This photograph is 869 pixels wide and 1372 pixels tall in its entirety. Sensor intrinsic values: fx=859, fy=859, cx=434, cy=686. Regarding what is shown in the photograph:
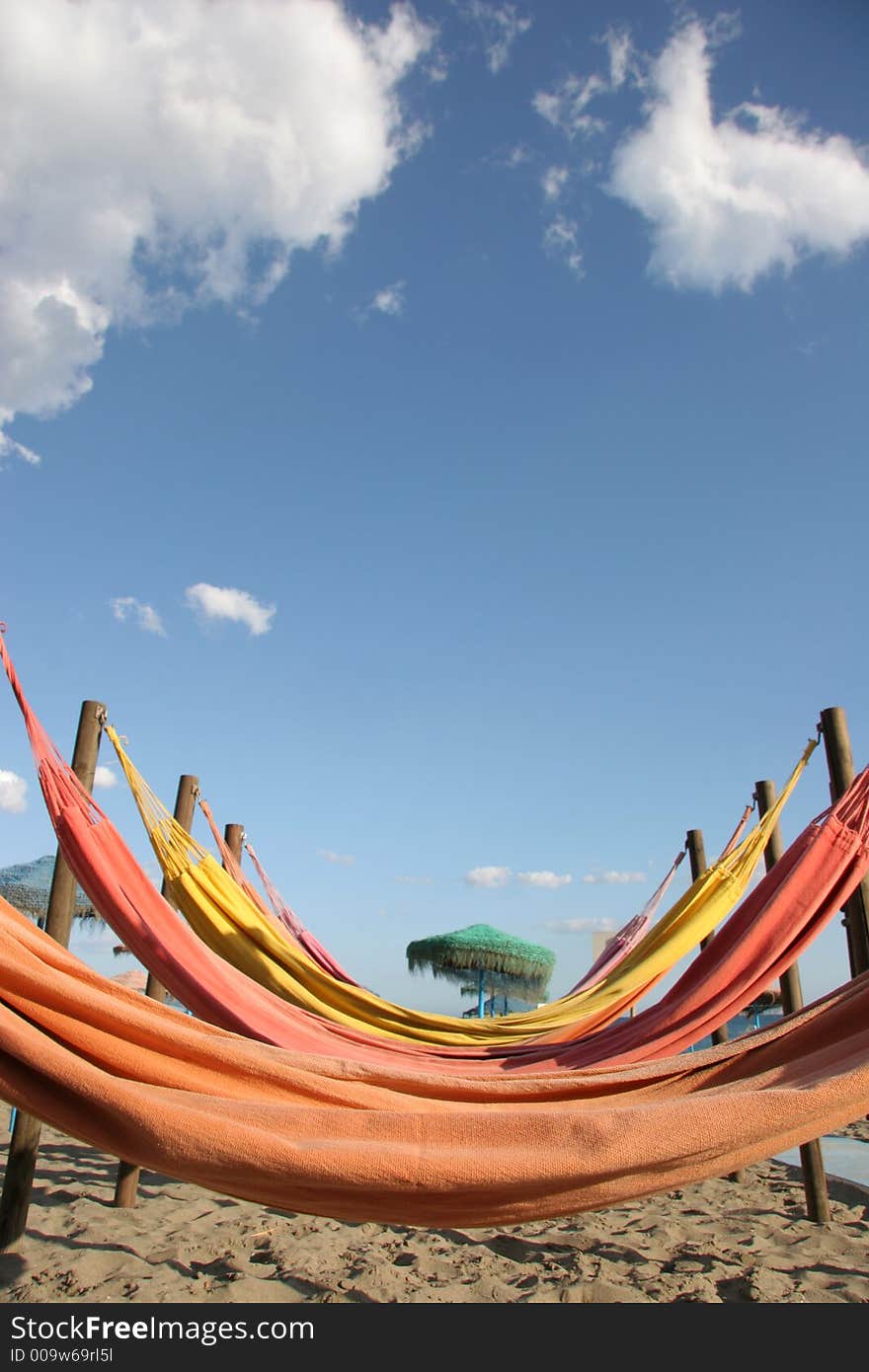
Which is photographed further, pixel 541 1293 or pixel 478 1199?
pixel 541 1293

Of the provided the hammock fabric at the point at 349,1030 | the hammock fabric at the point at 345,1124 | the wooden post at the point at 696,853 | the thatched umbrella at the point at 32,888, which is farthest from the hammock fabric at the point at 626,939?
the thatched umbrella at the point at 32,888

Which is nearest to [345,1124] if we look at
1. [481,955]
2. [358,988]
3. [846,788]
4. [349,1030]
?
[349,1030]

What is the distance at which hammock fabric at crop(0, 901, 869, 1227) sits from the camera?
112 centimetres

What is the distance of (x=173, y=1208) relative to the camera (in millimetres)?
2701

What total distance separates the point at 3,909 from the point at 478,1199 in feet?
2.82

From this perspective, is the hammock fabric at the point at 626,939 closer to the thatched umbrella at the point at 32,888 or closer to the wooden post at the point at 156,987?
the wooden post at the point at 156,987

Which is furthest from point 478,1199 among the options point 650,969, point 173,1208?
point 650,969

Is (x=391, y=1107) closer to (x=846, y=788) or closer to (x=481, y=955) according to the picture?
(x=846, y=788)

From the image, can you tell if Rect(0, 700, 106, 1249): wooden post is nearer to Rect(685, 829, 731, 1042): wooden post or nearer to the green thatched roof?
Rect(685, 829, 731, 1042): wooden post

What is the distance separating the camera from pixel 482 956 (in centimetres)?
721

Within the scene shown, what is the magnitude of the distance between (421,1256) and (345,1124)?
1.38 meters

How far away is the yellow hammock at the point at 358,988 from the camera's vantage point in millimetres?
2945

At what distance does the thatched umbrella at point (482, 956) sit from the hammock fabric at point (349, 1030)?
193 inches
